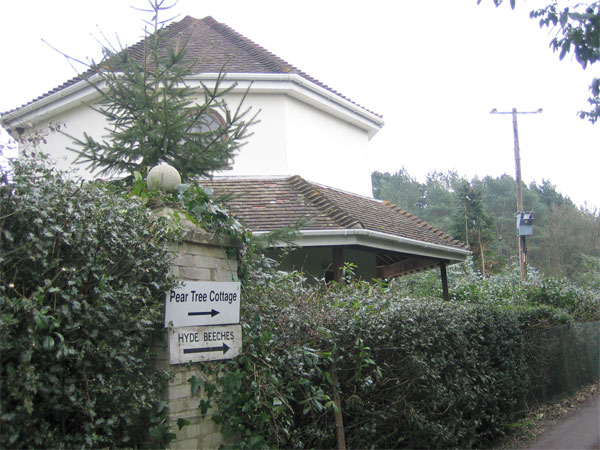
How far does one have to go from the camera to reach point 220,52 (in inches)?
562

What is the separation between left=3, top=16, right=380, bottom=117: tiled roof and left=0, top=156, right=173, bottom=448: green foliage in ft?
29.7

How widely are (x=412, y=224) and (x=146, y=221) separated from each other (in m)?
10.6

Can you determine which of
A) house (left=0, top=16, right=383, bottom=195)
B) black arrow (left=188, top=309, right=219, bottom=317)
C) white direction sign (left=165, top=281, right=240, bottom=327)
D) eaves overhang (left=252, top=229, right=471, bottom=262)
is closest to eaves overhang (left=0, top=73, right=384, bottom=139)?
house (left=0, top=16, right=383, bottom=195)

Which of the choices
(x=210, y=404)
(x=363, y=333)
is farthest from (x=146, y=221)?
(x=363, y=333)

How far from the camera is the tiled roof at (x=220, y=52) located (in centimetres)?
1328

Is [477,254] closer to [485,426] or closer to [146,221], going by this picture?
[485,426]

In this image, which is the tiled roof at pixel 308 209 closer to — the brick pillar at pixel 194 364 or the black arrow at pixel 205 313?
the brick pillar at pixel 194 364

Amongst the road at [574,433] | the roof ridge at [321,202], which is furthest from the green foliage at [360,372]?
the roof ridge at [321,202]

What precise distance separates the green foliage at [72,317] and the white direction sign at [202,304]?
0.77 feet

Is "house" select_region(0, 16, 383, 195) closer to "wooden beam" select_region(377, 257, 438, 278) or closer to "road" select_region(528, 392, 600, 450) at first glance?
"wooden beam" select_region(377, 257, 438, 278)

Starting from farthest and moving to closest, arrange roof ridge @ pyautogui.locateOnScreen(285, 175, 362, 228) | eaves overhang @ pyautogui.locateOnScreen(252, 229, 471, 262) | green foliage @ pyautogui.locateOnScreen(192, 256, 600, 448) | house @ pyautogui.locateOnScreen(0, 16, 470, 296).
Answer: house @ pyautogui.locateOnScreen(0, 16, 470, 296), roof ridge @ pyautogui.locateOnScreen(285, 175, 362, 228), eaves overhang @ pyautogui.locateOnScreen(252, 229, 471, 262), green foliage @ pyautogui.locateOnScreen(192, 256, 600, 448)

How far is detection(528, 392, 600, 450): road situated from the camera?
7652 mm

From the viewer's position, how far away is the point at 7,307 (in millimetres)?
3135

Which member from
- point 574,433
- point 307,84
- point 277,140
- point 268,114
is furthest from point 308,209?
point 574,433
